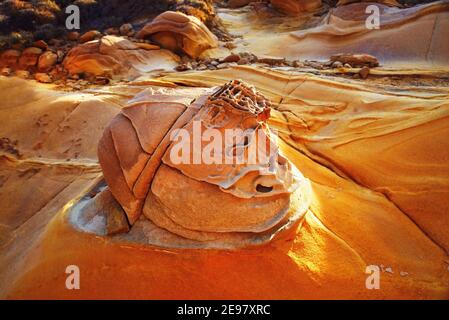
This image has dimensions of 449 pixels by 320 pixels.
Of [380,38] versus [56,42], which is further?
[56,42]

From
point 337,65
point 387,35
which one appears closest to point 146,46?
point 337,65

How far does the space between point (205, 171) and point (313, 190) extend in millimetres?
938

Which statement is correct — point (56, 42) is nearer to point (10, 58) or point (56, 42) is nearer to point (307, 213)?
point (10, 58)

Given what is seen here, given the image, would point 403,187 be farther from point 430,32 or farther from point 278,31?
point 278,31

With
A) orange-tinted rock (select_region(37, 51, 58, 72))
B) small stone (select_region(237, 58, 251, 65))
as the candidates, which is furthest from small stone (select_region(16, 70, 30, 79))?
small stone (select_region(237, 58, 251, 65))

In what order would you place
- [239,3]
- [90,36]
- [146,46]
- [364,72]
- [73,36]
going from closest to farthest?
[364,72]
[146,46]
[90,36]
[73,36]
[239,3]

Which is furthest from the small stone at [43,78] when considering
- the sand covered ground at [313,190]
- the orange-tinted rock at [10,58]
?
the orange-tinted rock at [10,58]

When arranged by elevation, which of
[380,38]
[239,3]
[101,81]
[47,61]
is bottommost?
[101,81]

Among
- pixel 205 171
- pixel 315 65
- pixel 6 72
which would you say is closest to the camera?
pixel 205 171

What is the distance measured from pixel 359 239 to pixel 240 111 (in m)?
1.18

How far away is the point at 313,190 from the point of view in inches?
106

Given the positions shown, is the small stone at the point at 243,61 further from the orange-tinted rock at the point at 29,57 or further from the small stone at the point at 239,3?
the small stone at the point at 239,3

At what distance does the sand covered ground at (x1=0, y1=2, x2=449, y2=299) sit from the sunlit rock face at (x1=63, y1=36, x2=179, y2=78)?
44 cm

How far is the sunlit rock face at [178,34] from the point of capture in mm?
6293
